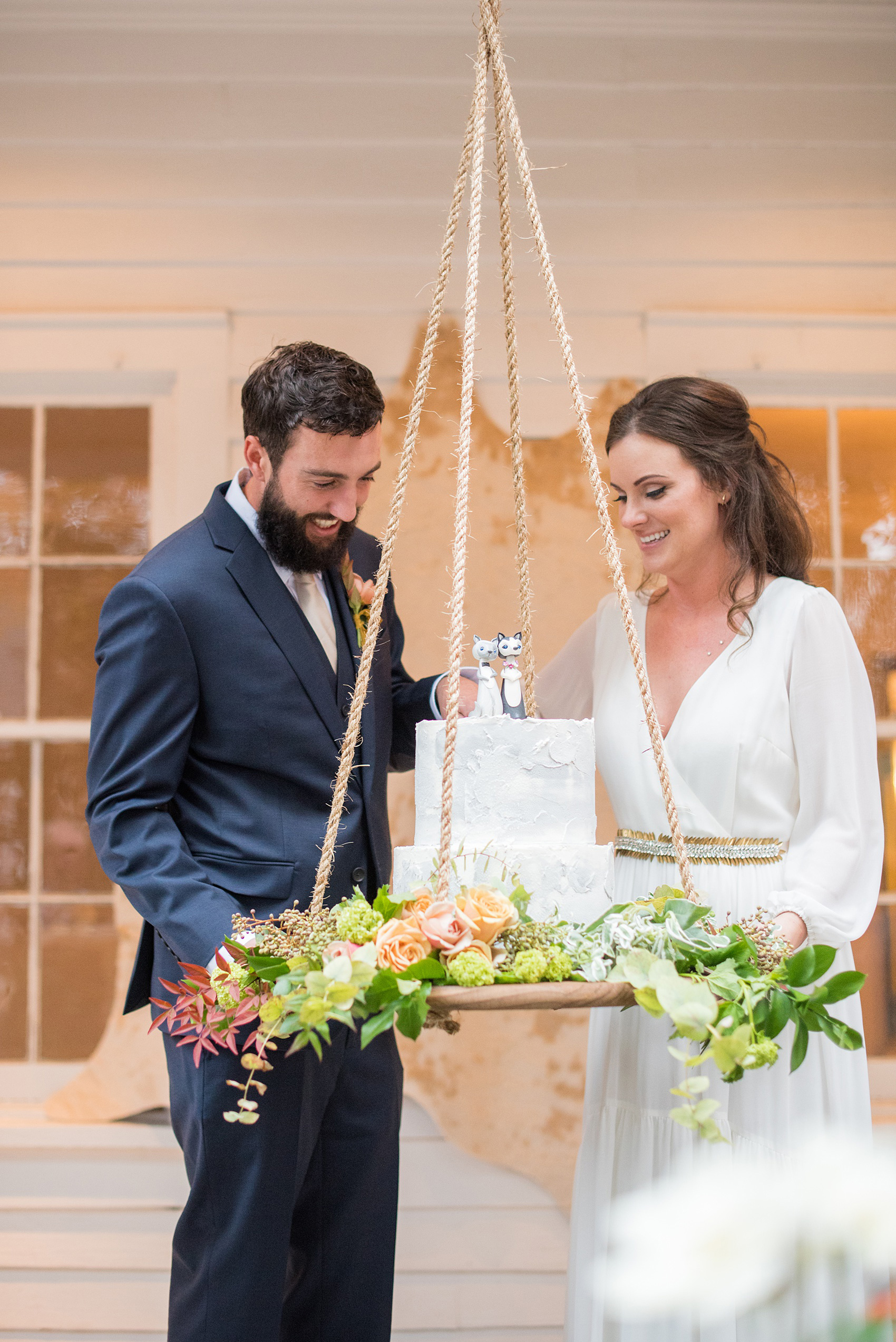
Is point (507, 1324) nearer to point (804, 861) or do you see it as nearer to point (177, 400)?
point (804, 861)

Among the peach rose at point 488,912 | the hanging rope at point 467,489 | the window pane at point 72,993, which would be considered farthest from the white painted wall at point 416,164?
the peach rose at point 488,912

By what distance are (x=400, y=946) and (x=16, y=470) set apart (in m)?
2.28

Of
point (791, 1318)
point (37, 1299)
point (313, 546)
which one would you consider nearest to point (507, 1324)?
point (37, 1299)

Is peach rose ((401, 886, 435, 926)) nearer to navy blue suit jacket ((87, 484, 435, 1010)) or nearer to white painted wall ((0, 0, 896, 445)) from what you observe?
navy blue suit jacket ((87, 484, 435, 1010))

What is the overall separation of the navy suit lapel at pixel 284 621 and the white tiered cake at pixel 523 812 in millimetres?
429

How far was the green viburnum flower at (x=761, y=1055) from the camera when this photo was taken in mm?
1219

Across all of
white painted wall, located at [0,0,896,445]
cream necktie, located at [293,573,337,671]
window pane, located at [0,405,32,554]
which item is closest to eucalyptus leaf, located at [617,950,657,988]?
cream necktie, located at [293,573,337,671]

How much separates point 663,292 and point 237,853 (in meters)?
2.09

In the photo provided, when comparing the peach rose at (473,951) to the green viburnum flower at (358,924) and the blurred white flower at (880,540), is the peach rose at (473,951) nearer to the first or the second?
the green viburnum flower at (358,924)

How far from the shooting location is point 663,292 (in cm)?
306

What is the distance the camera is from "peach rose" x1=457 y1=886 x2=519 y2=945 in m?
1.34

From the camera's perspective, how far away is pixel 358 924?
1.38m

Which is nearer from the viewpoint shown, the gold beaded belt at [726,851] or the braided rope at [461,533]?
the braided rope at [461,533]

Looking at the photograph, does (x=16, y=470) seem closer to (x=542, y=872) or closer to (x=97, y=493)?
(x=97, y=493)
